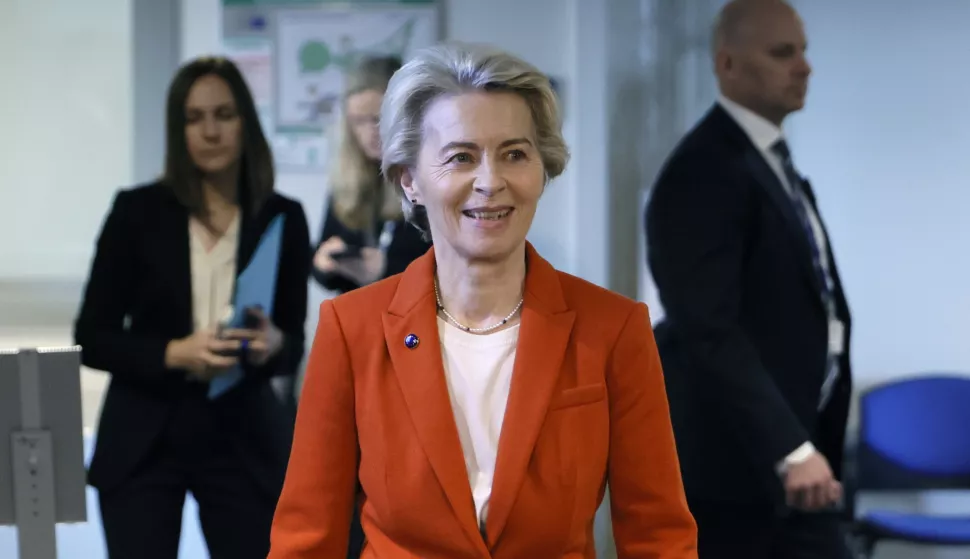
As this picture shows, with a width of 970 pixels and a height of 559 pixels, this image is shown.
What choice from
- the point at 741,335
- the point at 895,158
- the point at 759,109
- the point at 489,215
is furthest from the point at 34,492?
the point at 895,158

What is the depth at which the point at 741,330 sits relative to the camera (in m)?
2.35

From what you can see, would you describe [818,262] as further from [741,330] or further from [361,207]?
[361,207]

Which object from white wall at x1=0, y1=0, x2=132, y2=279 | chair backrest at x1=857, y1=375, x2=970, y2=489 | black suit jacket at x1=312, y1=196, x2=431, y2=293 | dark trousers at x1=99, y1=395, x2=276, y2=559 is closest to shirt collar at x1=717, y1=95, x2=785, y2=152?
chair backrest at x1=857, y1=375, x2=970, y2=489

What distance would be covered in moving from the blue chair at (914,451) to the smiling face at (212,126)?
1.76m

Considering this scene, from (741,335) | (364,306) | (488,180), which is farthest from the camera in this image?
(741,335)

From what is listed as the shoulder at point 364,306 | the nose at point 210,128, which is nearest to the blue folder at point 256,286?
the nose at point 210,128

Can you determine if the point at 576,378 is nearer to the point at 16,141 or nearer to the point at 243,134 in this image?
the point at 243,134

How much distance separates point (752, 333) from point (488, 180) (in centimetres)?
129

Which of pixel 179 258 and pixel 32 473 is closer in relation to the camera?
pixel 32 473

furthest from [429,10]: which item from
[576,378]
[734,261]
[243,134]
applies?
[576,378]

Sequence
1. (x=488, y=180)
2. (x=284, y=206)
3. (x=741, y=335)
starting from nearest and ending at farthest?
(x=488, y=180) → (x=741, y=335) → (x=284, y=206)

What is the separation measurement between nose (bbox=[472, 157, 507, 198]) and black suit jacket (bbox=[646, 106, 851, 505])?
1.18 m

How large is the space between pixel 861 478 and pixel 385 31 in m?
1.76

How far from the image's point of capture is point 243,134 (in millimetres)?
2498
